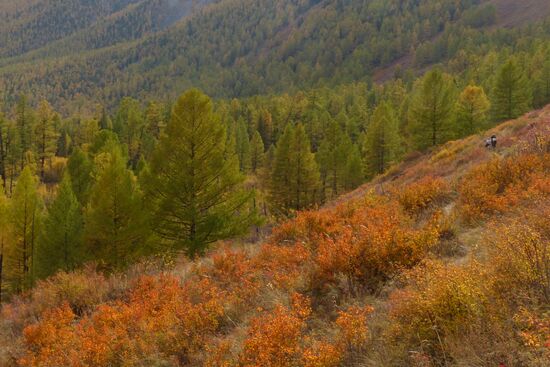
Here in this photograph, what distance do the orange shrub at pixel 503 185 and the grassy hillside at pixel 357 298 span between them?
39 millimetres

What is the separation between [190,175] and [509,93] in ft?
123

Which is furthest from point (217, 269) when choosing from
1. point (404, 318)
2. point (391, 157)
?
point (391, 157)

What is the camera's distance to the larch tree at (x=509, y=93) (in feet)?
132

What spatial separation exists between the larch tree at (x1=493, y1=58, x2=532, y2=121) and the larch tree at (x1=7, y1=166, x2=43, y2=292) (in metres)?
43.6

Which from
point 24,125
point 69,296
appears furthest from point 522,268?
point 24,125

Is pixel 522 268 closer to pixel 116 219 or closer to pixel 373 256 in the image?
pixel 373 256

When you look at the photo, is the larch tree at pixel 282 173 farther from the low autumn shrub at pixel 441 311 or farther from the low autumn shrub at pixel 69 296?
the low autumn shrub at pixel 441 311

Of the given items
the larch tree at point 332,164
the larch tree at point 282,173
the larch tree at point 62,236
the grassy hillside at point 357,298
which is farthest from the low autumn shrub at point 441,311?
the larch tree at point 332,164

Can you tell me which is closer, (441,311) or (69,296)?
(441,311)

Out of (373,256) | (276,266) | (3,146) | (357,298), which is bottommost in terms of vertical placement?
(3,146)

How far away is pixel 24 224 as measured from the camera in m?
24.7

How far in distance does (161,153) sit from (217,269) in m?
9.47

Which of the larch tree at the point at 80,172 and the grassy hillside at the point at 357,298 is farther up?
the grassy hillside at the point at 357,298

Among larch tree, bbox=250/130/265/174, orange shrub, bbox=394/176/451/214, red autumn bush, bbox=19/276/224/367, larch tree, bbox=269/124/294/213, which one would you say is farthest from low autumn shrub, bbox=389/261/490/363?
larch tree, bbox=250/130/265/174
